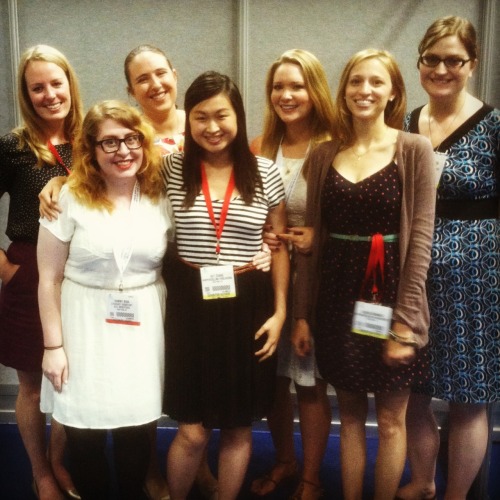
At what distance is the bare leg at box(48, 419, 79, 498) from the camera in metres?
2.43

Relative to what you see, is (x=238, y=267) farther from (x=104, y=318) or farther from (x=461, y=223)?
(x=461, y=223)

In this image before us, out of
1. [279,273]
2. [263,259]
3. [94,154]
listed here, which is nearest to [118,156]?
[94,154]

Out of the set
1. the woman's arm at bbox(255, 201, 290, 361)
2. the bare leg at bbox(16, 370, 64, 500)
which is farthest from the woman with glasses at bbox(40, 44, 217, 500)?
the woman's arm at bbox(255, 201, 290, 361)

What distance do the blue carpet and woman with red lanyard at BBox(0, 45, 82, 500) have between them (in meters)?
0.71

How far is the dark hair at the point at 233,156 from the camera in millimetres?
1795

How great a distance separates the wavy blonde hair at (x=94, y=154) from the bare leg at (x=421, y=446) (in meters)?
1.41

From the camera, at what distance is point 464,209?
196 cm

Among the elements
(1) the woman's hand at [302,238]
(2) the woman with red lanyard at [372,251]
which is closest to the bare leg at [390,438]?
(2) the woman with red lanyard at [372,251]

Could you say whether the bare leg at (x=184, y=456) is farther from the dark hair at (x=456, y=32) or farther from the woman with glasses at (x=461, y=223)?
the dark hair at (x=456, y=32)

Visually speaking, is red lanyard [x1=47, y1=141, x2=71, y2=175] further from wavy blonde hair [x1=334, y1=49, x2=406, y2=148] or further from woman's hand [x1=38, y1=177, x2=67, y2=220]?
wavy blonde hair [x1=334, y1=49, x2=406, y2=148]

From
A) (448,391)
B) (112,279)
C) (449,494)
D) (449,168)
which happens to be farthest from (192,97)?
(449,494)

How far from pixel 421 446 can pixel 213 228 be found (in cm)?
131

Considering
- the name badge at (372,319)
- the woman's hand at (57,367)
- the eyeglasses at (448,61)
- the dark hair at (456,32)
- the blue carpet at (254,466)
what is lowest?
the blue carpet at (254,466)

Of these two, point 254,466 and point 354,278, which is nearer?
point 354,278
